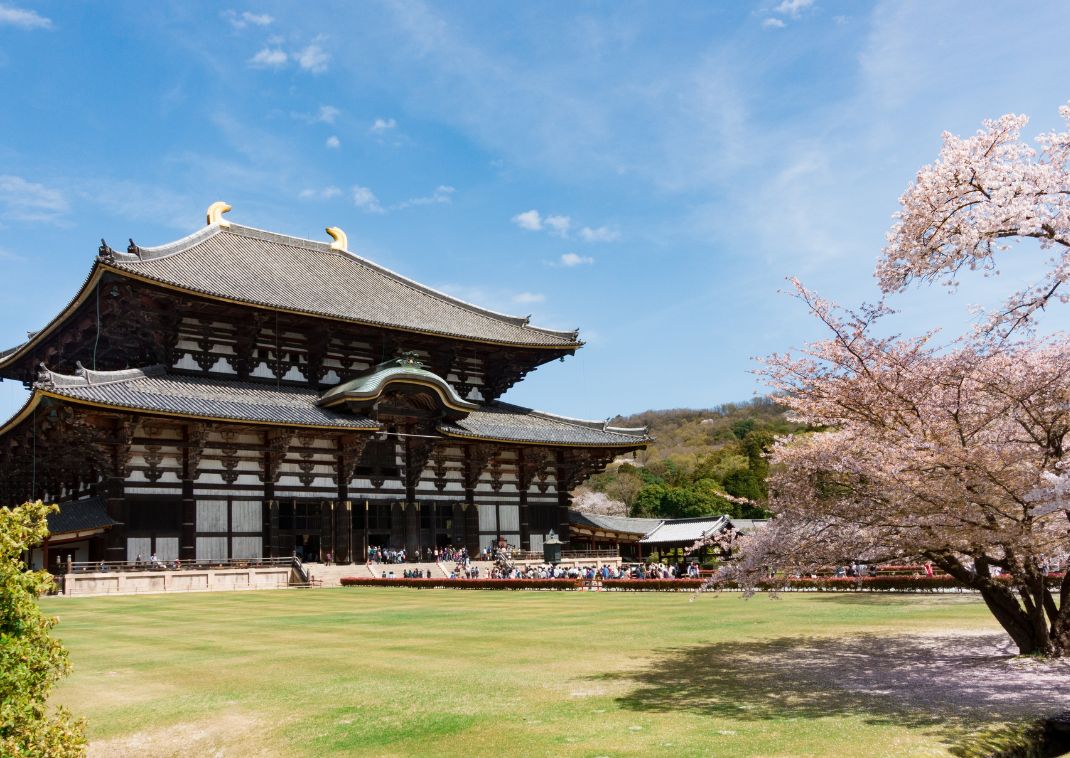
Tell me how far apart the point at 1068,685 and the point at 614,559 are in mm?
39634

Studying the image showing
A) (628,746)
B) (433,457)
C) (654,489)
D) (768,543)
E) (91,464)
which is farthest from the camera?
(654,489)

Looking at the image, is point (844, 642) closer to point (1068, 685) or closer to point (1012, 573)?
point (1012, 573)

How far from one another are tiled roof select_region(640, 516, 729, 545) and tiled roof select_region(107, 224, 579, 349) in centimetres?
1344

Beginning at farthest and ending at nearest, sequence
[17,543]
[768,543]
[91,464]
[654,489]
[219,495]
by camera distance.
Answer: [654,489] → [219,495] → [91,464] → [768,543] → [17,543]

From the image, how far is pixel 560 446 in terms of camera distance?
4797cm

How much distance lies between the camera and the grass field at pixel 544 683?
9094mm

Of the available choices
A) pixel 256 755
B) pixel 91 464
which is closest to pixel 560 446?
pixel 91 464

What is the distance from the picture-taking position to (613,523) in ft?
188

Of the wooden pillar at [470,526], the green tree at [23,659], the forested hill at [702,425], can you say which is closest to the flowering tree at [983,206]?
the green tree at [23,659]

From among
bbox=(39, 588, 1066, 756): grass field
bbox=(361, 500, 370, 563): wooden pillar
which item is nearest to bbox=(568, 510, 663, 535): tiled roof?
bbox=(361, 500, 370, 563): wooden pillar

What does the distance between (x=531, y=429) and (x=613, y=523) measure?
37.8ft

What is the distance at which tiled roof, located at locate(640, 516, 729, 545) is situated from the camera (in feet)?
172

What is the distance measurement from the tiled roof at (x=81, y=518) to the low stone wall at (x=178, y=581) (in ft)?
6.43

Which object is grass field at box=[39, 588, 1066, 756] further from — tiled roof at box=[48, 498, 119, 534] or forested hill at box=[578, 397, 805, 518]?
forested hill at box=[578, 397, 805, 518]
